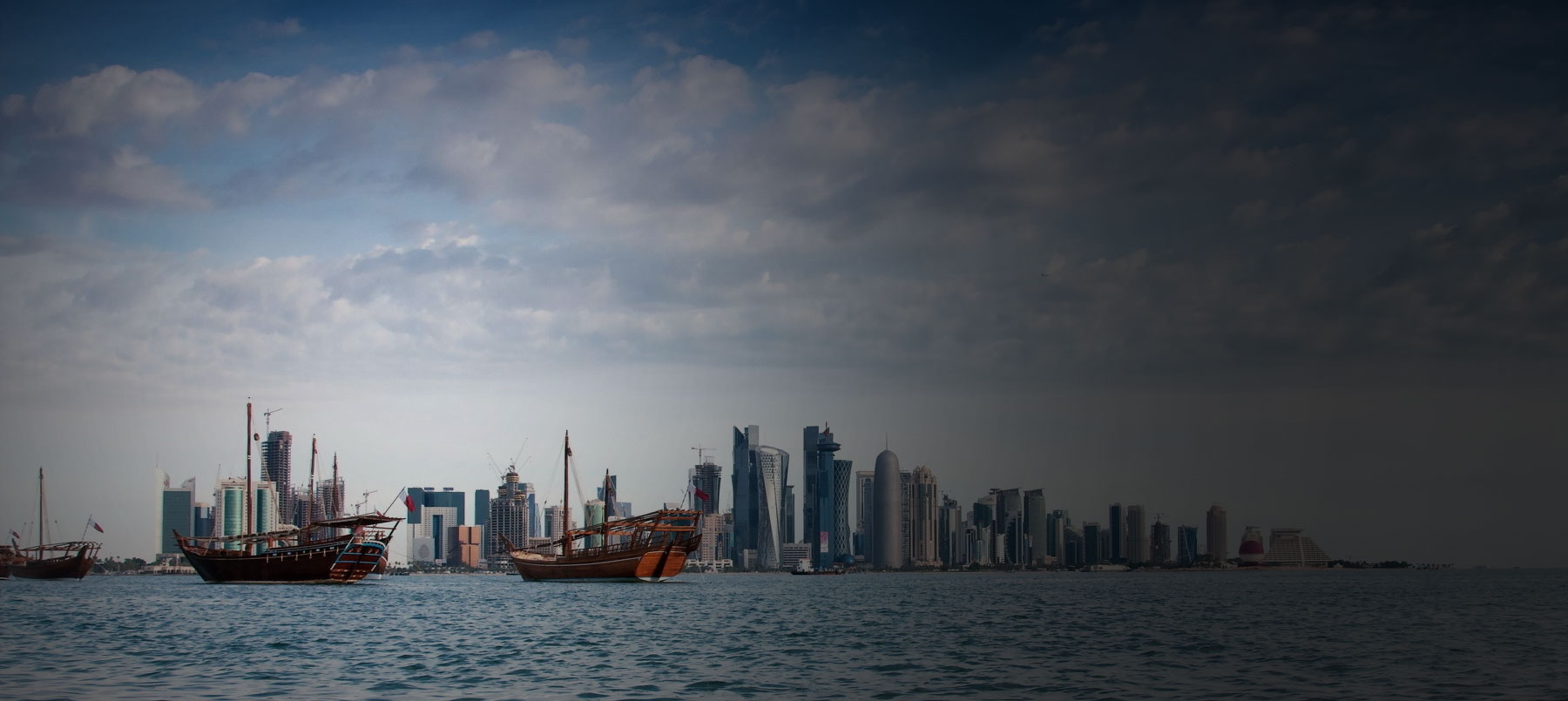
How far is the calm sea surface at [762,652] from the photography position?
39.7m

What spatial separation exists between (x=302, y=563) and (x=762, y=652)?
10113 cm

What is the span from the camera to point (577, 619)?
250 feet

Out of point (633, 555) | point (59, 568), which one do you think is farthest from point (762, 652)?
point (59, 568)

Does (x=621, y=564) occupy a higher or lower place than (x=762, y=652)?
lower

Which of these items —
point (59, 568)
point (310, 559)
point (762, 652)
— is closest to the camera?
point (762, 652)

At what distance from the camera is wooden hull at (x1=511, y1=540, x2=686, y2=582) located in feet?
494

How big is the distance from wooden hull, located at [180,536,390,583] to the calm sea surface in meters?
46.3

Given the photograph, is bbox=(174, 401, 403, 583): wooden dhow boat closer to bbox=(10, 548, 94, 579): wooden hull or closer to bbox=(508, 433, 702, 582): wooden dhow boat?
bbox=(508, 433, 702, 582): wooden dhow boat

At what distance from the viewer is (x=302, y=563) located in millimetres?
138375

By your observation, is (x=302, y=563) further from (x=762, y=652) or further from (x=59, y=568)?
(x=762, y=652)

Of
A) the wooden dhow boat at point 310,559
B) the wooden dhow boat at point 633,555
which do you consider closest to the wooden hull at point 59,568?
the wooden dhow boat at point 310,559

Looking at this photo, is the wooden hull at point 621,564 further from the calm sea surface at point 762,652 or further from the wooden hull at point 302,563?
the calm sea surface at point 762,652

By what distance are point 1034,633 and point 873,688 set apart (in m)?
28.1

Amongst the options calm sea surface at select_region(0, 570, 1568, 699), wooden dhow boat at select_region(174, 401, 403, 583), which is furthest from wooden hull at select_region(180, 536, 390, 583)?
calm sea surface at select_region(0, 570, 1568, 699)
